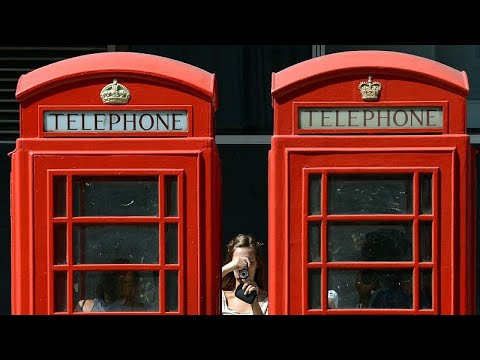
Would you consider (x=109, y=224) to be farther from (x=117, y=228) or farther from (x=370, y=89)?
(x=370, y=89)

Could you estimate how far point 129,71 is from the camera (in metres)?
5.79

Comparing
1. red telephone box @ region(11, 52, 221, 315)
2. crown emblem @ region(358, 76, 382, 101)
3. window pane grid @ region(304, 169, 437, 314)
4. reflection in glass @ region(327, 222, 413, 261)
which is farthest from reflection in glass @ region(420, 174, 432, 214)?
red telephone box @ region(11, 52, 221, 315)

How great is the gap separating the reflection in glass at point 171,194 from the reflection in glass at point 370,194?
29.5 inches

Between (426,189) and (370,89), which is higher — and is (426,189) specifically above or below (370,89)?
below

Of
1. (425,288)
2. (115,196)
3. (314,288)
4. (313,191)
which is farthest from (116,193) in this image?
(425,288)

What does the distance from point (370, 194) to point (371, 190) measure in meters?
0.02

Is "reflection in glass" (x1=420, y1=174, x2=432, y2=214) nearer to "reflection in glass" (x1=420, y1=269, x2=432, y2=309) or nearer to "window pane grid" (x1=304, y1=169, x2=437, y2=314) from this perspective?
"window pane grid" (x1=304, y1=169, x2=437, y2=314)

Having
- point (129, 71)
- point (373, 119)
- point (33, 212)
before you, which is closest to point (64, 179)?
point (33, 212)

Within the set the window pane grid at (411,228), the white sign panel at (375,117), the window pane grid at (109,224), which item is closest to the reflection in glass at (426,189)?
the window pane grid at (411,228)

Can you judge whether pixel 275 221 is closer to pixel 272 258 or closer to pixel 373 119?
pixel 272 258

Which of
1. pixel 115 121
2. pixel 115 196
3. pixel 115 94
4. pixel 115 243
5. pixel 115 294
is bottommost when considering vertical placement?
pixel 115 294

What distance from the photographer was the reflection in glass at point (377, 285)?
577 cm

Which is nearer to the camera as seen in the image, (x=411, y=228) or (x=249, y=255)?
(x=411, y=228)

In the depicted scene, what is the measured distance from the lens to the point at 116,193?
5.77m
